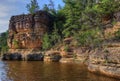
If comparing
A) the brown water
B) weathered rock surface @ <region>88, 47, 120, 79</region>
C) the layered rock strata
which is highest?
the layered rock strata

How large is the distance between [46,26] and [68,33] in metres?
12.9

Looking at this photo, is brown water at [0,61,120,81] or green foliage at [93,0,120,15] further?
green foliage at [93,0,120,15]

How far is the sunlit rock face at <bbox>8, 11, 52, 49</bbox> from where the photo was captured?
3255 inches

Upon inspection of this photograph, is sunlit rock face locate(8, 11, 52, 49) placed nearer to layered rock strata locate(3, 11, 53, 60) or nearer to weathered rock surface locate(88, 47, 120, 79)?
layered rock strata locate(3, 11, 53, 60)

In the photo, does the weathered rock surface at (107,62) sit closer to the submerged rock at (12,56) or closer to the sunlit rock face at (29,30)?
the submerged rock at (12,56)

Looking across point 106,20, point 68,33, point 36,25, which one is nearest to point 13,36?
point 36,25

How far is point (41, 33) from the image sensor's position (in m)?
83.8

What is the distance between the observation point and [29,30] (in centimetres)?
A: 8494

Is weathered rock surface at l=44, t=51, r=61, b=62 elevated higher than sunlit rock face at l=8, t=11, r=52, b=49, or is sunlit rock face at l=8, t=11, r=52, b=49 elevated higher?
sunlit rock face at l=8, t=11, r=52, b=49

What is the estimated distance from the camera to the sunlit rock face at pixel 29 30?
3255 inches

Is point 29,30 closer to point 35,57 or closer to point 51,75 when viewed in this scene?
point 35,57

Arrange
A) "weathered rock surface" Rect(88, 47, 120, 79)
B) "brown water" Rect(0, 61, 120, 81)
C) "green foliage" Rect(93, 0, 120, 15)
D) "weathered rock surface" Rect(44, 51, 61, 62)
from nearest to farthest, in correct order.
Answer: "weathered rock surface" Rect(88, 47, 120, 79)
"brown water" Rect(0, 61, 120, 81)
"green foliage" Rect(93, 0, 120, 15)
"weathered rock surface" Rect(44, 51, 61, 62)

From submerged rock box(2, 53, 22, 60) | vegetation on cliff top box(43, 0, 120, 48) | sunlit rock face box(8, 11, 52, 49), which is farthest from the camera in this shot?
sunlit rock face box(8, 11, 52, 49)

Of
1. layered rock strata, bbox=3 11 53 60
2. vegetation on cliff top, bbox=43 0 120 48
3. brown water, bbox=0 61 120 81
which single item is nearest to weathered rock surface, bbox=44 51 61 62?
vegetation on cliff top, bbox=43 0 120 48
